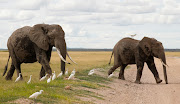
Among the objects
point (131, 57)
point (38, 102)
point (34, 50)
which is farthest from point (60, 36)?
point (38, 102)

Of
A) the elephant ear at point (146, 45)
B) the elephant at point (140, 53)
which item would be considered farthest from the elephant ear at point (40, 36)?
the elephant ear at point (146, 45)

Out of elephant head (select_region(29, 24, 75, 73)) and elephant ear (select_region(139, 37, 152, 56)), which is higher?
elephant head (select_region(29, 24, 75, 73))

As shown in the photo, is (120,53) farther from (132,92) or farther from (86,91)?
(86,91)

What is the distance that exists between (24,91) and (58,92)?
1.39 metres

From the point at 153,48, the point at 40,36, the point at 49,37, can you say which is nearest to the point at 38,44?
the point at 40,36

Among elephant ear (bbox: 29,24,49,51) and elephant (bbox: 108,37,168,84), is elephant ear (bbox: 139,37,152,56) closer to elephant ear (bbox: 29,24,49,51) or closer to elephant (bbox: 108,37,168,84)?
elephant (bbox: 108,37,168,84)

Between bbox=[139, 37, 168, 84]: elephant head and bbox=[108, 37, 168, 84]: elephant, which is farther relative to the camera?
bbox=[108, 37, 168, 84]: elephant

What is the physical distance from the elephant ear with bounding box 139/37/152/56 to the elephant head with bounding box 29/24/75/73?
5.21 m

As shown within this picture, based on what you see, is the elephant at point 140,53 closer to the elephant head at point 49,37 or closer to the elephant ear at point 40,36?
the elephant head at point 49,37

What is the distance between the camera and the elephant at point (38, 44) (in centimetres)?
1961

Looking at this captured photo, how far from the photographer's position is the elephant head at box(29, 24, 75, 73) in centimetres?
1943

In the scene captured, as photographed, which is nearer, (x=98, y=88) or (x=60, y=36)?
(x=98, y=88)

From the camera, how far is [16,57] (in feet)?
72.0

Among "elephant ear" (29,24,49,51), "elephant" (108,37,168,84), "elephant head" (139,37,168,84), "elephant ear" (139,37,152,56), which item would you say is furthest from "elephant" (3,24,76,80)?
"elephant head" (139,37,168,84)
